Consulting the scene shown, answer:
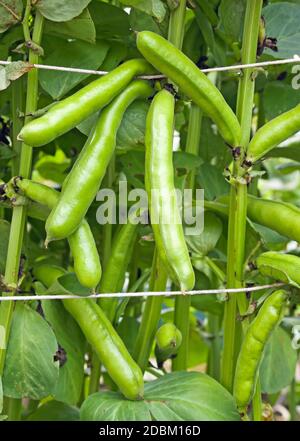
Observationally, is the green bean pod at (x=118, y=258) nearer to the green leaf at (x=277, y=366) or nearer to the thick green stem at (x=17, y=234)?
the thick green stem at (x=17, y=234)

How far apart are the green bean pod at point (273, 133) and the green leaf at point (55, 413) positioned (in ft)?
1.61

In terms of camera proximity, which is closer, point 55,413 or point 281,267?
point 281,267

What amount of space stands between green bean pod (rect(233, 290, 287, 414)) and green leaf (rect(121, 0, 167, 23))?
33cm

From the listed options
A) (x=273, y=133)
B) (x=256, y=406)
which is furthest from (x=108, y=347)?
(x=273, y=133)

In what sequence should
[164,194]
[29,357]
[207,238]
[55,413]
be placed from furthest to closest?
1. [55,413]
2. [207,238]
3. [29,357]
4. [164,194]

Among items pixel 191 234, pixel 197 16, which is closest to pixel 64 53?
pixel 197 16

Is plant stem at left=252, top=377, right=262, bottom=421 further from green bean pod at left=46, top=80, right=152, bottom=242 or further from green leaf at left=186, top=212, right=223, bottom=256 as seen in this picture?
green bean pod at left=46, top=80, right=152, bottom=242

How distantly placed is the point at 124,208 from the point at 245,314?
9.3 inches

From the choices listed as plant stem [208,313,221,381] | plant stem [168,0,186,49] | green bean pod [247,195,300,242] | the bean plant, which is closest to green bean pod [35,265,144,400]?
the bean plant

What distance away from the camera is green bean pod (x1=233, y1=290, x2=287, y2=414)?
751 mm

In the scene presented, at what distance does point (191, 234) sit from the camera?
36.5 inches

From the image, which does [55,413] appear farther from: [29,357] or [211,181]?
[211,181]

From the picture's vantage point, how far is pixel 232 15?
0.85 metres

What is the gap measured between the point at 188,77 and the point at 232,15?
0.16m
